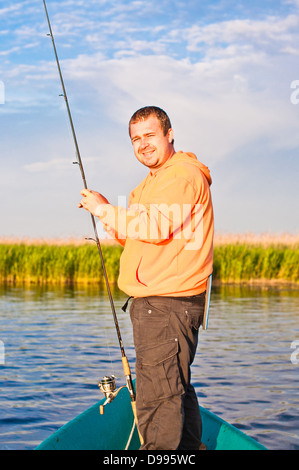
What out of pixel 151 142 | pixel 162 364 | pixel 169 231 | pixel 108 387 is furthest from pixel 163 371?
pixel 151 142

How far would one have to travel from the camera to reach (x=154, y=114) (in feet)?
10.6

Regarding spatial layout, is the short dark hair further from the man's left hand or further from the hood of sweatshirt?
the man's left hand

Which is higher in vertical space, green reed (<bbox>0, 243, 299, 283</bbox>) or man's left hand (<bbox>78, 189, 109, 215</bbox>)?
man's left hand (<bbox>78, 189, 109, 215</bbox>)

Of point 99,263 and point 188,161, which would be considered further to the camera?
point 99,263

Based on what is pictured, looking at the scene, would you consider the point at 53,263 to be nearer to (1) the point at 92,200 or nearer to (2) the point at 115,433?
(2) the point at 115,433

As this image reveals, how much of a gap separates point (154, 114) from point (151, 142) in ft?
0.46

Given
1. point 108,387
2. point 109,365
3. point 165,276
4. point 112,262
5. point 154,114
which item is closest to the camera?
point 165,276

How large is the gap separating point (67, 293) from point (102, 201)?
584 inches

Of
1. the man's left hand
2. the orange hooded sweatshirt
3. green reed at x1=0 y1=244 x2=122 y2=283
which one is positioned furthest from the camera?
green reed at x1=0 y1=244 x2=122 y2=283

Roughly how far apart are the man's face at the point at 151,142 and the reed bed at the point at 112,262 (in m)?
A: 15.1

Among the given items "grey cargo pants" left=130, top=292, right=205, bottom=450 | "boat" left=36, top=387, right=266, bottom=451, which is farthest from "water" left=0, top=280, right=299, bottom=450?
"grey cargo pants" left=130, top=292, right=205, bottom=450

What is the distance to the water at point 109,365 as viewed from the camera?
19.2 ft

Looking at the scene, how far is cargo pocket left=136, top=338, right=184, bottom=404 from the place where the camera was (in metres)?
2.99

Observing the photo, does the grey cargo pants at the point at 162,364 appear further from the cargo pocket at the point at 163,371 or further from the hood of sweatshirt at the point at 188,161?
the hood of sweatshirt at the point at 188,161
